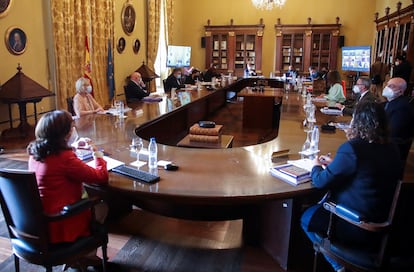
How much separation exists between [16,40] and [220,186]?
180 inches

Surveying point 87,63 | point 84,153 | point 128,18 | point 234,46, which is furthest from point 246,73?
point 84,153

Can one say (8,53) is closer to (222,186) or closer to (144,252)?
(144,252)

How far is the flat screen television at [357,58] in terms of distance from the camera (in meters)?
9.40

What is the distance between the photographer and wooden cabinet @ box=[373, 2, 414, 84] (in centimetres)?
704

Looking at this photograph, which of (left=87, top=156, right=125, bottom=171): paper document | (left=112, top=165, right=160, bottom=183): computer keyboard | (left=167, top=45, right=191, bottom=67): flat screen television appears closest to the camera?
(left=112, top=165, right=160, bottom=183): computer keyboard

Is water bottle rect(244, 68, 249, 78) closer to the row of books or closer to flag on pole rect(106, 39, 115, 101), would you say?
flag on pole rect(106, 39, 115, 101)

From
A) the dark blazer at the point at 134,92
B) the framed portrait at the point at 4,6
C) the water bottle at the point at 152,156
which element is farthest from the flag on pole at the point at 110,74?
the water bottle at the point at 152,156

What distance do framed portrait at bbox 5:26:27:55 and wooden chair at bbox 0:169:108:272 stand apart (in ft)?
13.2

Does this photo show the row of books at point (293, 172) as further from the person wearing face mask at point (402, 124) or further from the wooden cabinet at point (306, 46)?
the wooden cabinet at point (306, 46)

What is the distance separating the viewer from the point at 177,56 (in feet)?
34.7

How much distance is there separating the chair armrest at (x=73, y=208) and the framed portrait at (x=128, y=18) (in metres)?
7.17

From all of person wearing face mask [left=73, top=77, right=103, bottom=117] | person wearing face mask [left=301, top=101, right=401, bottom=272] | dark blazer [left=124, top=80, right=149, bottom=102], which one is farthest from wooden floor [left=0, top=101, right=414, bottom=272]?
dark blazer [left=124, top=80, right=149, bottom=102]

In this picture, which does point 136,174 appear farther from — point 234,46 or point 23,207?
point 234,46

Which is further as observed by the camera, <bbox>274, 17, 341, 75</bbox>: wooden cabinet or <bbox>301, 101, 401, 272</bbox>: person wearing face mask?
<bbox>274, 17, 341, 75</bbox>: wooden cabinet
